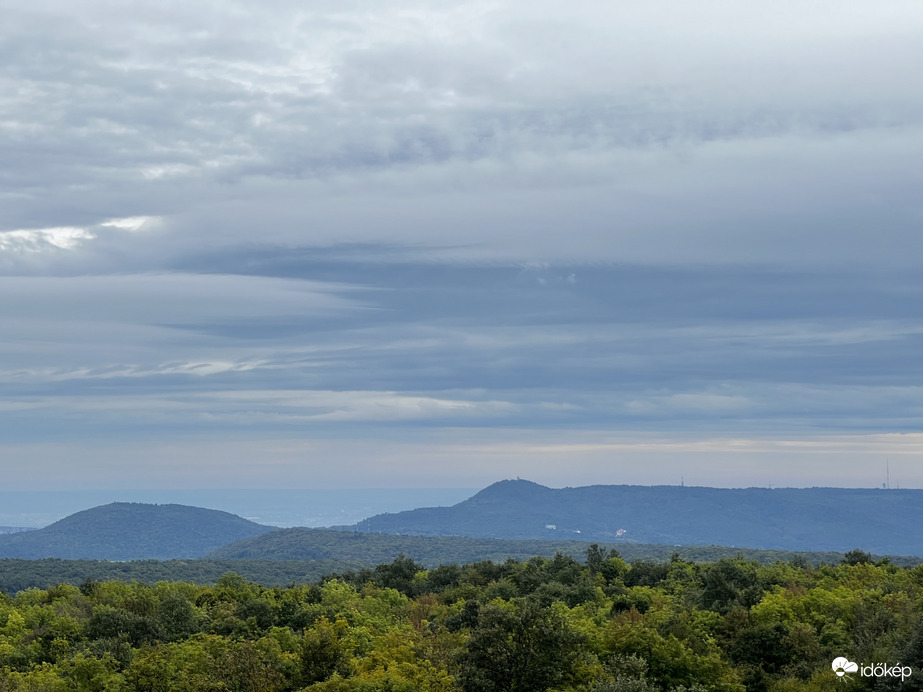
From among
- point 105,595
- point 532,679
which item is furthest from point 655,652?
point 105,595

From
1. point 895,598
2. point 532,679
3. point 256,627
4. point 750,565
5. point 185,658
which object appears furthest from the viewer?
point 750,565

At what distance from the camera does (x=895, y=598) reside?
3629 inches

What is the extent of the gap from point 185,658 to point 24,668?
24.5 meters

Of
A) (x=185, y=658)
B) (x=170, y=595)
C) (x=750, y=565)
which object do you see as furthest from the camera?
(x=750, y=565)

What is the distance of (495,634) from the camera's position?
61562 mm

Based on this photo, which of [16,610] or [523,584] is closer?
[16,610]

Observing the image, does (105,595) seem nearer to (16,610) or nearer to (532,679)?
(16,610)

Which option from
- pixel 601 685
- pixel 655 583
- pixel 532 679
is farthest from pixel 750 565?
pixel 601 685

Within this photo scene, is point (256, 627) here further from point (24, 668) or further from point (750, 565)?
point (750, 565)

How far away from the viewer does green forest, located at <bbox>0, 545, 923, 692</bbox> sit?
61906 millimetres

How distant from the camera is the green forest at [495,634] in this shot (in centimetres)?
6191

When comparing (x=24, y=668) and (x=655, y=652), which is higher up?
(x=655, y=652)

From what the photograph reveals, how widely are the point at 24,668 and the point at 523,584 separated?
65.0 meters

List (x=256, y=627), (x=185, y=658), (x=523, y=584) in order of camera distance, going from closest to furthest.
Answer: (x=185, y=658) → (x=256, y=627) → (x=523, y=584)
